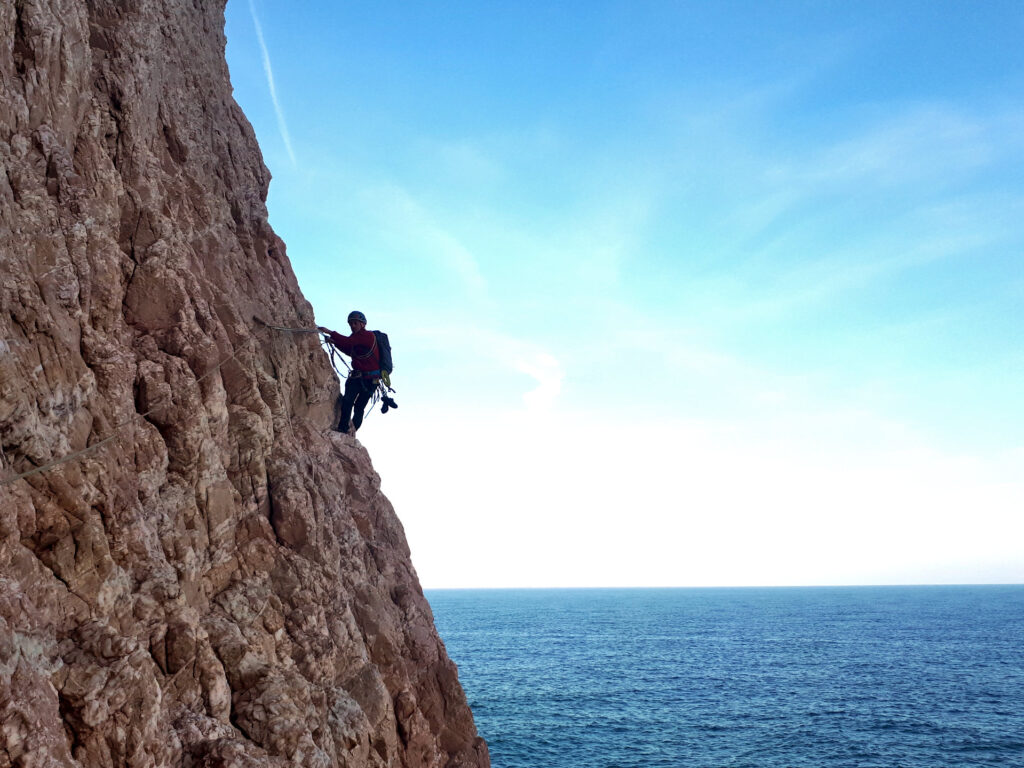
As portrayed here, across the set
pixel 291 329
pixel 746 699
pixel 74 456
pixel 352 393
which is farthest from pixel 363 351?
pixel 746 699

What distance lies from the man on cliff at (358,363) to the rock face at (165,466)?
1.04 meters

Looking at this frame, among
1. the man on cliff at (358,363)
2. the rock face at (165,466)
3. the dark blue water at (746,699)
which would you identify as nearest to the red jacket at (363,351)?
the man on cliff at (358,363)

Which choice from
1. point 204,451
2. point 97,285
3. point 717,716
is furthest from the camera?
point 717,716

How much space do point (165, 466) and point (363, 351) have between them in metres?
7.05

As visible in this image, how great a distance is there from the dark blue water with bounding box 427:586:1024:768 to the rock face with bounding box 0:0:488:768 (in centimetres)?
2957

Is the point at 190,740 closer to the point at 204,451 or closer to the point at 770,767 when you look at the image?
the point at 204,451

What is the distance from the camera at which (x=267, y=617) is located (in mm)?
11648

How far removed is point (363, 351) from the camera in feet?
57.3

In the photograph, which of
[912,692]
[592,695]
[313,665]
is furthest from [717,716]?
[313,665]

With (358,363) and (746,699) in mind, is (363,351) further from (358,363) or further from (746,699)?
(746,699)

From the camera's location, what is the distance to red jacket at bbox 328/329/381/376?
17.3 metres

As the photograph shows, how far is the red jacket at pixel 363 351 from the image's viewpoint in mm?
17328

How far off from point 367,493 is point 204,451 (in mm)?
5799

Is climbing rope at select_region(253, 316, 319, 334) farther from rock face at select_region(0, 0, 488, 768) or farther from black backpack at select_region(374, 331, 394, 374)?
black backpack at select_region(374, 331, 394, 374)
